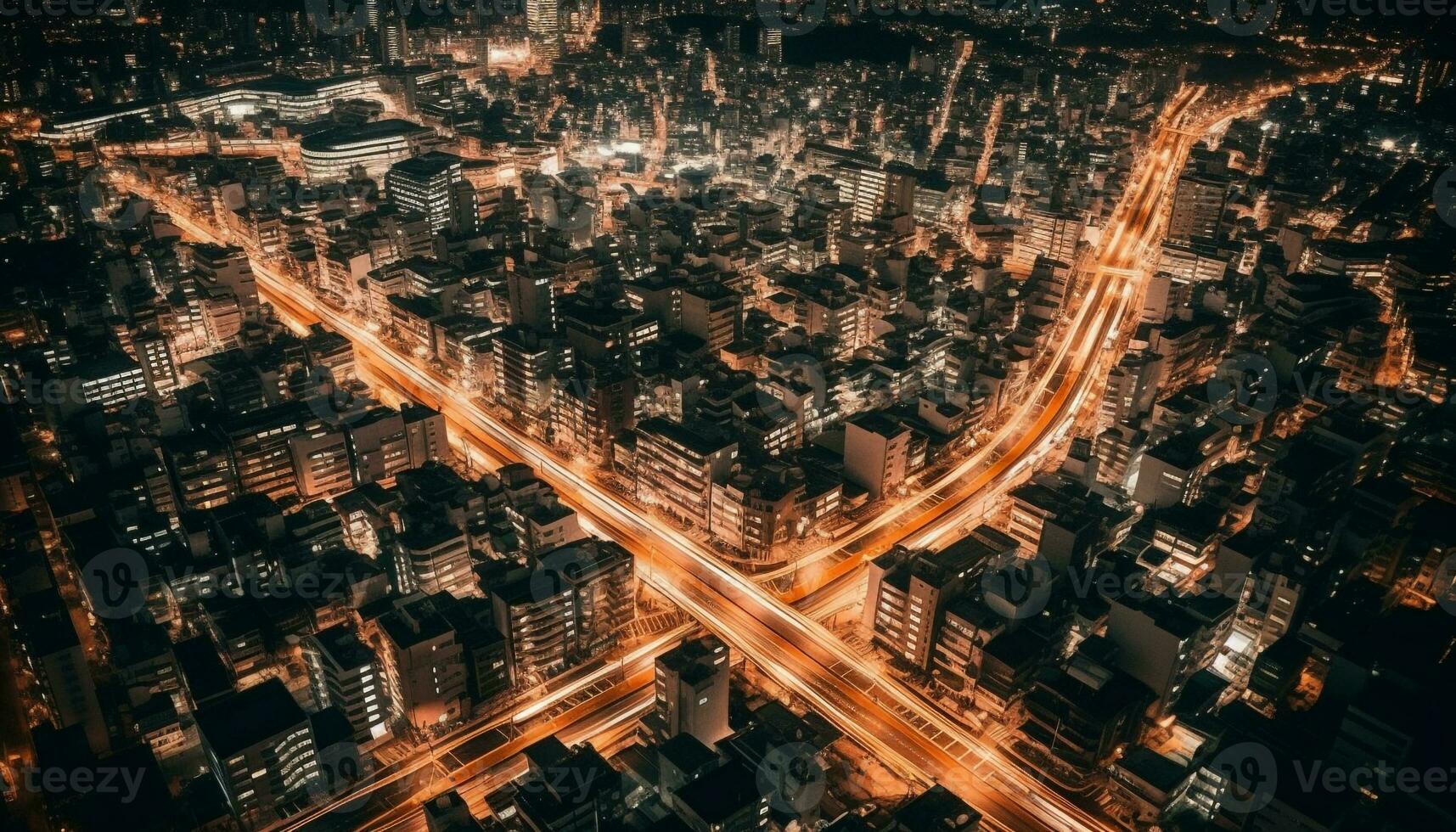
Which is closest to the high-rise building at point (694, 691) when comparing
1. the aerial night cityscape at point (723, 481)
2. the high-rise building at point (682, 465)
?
the aerial night cityscape at point (723, 481)

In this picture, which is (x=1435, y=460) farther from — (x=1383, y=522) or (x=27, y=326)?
(x=27, y=326)

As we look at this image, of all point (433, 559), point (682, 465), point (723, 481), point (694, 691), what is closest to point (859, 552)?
point (723, 481)

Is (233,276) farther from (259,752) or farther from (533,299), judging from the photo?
(259,752)

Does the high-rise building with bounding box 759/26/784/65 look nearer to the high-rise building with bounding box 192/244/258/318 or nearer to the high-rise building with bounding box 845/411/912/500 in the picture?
the high-rise building with bounding box 192/244/258/318

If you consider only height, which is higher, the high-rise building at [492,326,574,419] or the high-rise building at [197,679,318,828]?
the high-rise building at [492,326,574,419]

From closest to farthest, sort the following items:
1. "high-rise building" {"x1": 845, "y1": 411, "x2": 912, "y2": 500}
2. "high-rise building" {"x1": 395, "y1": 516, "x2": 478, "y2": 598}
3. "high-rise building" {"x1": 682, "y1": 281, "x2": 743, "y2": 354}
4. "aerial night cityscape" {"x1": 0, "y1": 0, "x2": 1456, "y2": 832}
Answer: "aerial night cityscape" {"x1": 0, "y1": 0, "x2": 1456, "y2": 832}
"high-rise building" {"x1": 395, "y1": 516, "x2": 478, "y2": 598}
"high-rise building" {"x1": 845, "y1": 411, "x2": 912, "y2": 500}
"high-rise building" {"x1": 682, "y1": 281, "x2": 743, "y2": 354}

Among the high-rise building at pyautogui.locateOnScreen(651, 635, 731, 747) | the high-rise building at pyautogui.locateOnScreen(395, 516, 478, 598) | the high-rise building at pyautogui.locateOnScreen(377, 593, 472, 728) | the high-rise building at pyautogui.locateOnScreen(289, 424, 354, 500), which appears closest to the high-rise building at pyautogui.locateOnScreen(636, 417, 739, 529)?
the high-rise building at pyautogui.locateOnScreen(395, 516, 478, 598)

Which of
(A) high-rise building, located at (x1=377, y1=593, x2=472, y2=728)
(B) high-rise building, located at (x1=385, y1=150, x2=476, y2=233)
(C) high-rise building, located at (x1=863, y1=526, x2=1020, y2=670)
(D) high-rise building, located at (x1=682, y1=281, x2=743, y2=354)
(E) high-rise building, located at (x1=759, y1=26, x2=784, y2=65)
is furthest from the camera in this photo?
(E) high-rise building, located at (x1=759, y1=26, x2=784, y2=65)
